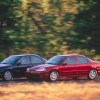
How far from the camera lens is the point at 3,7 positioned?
1044 centimetres

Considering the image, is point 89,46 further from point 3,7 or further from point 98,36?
point 3,7

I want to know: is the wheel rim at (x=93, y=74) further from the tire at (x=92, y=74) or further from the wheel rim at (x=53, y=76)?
the wheel rim at (x=53, y=76)

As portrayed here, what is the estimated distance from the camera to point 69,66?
2286 cm

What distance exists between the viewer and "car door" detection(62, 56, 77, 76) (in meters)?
22.6

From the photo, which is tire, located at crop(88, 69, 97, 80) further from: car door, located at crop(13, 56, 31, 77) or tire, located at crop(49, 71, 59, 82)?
A: car door, located at crop(13, 56, 31, 77)

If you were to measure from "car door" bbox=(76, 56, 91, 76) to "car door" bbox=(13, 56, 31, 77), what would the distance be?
306 cm

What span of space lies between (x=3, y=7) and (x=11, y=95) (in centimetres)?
314

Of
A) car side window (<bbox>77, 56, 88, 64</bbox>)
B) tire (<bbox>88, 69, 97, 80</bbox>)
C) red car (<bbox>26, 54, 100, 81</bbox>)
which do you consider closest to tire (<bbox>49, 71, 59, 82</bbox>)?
red car (<bbox>26, 54, 100, 81</bbox>)

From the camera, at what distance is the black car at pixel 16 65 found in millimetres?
23438

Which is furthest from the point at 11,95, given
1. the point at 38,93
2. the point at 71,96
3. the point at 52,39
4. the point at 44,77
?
the point at 52,39

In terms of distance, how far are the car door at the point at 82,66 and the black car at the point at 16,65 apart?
2520mm

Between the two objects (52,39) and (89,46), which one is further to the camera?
(52,39)

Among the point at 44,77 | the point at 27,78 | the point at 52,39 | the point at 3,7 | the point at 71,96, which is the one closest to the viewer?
the point at 3,7

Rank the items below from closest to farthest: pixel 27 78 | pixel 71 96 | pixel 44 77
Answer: pixel 71 96, pixel 44 77, pixel 27 78
